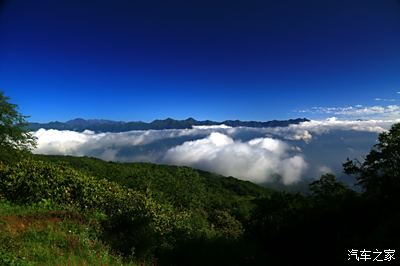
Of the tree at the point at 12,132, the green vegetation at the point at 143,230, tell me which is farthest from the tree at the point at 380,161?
the tree at the point at 12,132

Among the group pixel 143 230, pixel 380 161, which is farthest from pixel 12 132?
pixel 380 161

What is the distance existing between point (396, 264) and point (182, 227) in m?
13.8

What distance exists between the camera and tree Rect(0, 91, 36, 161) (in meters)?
40.2

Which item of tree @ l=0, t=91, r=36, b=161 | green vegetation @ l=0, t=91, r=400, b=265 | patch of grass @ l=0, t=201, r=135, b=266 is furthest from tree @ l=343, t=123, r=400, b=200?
tree @ l=0, t=91, r=36, b=161

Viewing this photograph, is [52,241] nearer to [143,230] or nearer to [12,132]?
[143,230]

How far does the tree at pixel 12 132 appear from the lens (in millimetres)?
40250

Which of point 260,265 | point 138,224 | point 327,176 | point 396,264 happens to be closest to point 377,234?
point 396,264

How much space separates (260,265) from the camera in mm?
18250

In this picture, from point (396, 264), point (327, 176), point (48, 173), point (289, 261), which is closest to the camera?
point (396, 264)

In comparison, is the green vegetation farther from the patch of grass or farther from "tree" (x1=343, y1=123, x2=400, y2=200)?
"tree" (x1=343, y1=123, x2=400, y2=200)

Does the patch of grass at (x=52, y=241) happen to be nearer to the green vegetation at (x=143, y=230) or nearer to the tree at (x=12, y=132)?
the green vegetation at (x=143, y=230)

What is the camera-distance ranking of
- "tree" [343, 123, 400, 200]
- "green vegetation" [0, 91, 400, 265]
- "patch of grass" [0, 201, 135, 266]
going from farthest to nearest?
"tree" [343, 123, 400, 200] < "green vegetation" [0, 91, 400, 265] < "patch of grass" [0, 201, 135, 266]

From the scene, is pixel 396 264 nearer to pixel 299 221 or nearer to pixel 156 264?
pixel 156 264

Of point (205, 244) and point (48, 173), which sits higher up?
point (48, 173)
